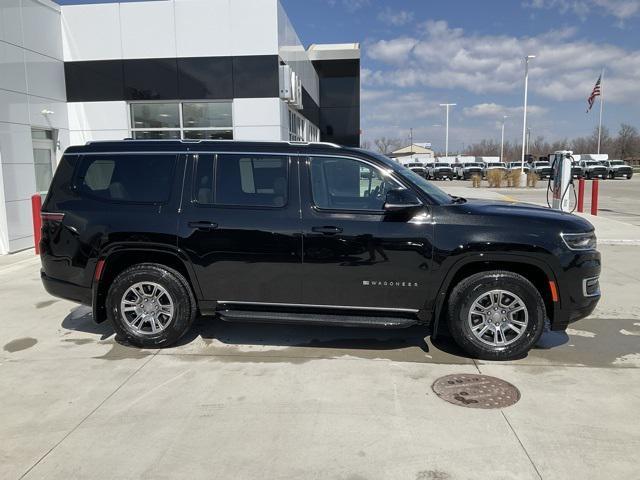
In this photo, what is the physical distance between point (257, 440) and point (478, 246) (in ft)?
8.02

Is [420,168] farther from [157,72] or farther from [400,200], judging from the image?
[400,200]

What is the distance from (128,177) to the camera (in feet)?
16.5

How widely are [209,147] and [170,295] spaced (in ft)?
4.85

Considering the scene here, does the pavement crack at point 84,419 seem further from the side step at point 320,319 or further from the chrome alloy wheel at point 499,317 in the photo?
the chrome alloy wheel at point 499,317

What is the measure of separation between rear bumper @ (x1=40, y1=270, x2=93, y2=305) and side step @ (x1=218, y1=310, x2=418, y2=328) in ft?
4.43

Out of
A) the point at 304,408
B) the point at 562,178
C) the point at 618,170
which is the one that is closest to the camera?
the point at 304,408

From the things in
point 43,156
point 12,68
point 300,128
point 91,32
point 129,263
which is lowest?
point 129,263

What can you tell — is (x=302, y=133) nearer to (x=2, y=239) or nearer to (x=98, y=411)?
(x=2, y=239)

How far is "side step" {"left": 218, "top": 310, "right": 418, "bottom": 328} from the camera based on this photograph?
463 cm

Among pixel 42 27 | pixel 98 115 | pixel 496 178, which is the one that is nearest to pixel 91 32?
pixel 42 27

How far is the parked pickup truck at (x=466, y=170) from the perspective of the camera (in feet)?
169

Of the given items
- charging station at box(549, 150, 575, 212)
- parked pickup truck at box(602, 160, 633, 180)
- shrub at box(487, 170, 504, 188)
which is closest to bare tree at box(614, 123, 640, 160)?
parked pickup truck at box(602, 160, 633, 180)

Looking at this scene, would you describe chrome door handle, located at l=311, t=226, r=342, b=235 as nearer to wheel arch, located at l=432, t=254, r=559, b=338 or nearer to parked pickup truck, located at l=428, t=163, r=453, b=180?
wheel arch, located at l=432, t=254, r=559, b=338

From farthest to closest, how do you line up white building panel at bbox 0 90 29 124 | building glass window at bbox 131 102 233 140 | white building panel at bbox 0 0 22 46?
building glass window at bbox 131 102 233 140 < white building panel at bbox 0 90 29 124 < white building panel at bbox 0 0 22 46
